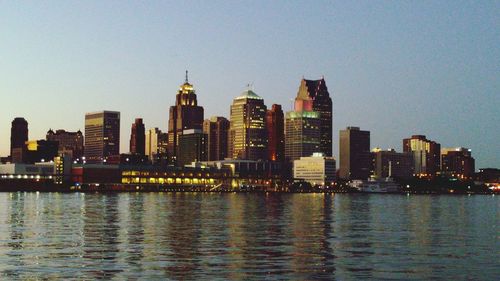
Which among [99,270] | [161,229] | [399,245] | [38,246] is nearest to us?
[99,270]

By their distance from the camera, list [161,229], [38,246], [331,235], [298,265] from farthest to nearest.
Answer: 1. [161,229]
2. [331,235]
3. [38,246]
4. [298,265]

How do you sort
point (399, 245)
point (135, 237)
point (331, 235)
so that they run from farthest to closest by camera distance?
point (331, 235)
point (135, 237)
point (399, 245)

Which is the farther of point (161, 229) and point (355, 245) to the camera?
point (161, 229)

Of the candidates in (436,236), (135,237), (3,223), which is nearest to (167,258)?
(135,237)

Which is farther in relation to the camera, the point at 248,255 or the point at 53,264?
the point at 248,255

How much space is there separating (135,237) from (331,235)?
19686mm

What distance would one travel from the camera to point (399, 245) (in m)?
67.1

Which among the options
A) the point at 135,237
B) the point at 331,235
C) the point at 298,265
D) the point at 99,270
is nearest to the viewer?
the point at 99,270

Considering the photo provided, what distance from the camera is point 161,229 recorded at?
84.1 m

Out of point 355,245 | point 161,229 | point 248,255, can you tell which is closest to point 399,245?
point 355,245

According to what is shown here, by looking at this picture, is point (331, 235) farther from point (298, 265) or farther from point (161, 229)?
point (298, 265)

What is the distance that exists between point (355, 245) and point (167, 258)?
19162 mm

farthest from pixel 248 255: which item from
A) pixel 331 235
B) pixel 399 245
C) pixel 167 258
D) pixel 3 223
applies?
pixel 3 223

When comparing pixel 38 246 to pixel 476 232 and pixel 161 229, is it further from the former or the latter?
pixel 476 232
